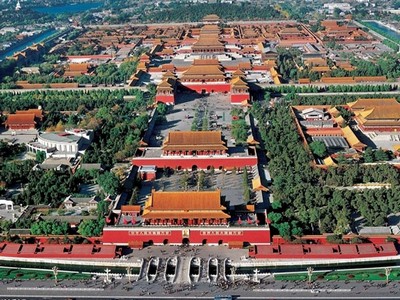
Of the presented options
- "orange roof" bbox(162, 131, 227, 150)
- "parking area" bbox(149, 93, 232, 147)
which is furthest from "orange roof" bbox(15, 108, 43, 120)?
"orange roof" bbox(162, 131, 227, 150)

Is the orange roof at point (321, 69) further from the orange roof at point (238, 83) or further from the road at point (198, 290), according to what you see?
the road at point (198, 290)

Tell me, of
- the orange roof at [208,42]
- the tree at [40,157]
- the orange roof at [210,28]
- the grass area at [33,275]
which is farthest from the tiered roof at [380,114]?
the orange roof at [210,28]

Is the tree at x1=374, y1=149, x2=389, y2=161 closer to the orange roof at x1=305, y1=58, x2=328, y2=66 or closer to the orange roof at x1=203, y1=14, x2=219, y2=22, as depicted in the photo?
the orange roof at x1=305, y1=58, x2=328, y2=66

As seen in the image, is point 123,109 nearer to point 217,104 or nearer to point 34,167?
point 217,104

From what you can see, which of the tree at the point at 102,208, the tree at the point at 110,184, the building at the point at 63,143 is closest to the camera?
the tree at the point at 102,208

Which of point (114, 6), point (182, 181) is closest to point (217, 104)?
point (182, 181)

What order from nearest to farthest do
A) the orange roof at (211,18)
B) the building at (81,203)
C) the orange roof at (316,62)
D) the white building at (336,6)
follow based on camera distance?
the building at (81,203) < the orange roof at (316,62) < the orange roof at (211,18) < the white building at (336,6)
